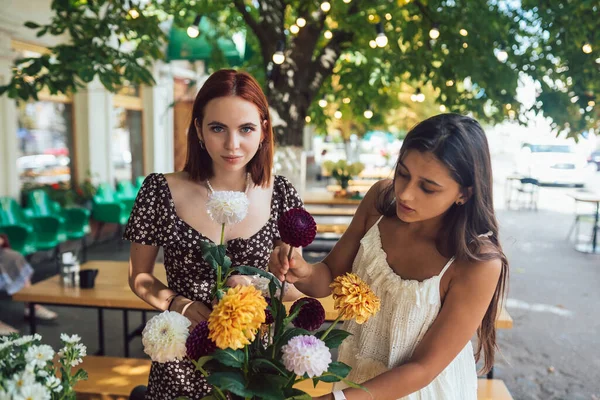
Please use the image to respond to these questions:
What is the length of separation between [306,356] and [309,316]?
149 millimetres

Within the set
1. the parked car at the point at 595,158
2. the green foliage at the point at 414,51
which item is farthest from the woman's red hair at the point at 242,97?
the parked car at the point at 595,158

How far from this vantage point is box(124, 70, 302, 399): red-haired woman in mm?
1426

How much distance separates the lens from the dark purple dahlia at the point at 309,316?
915mm

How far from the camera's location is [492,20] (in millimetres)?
4266

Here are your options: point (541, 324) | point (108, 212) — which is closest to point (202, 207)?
point (541, 324)

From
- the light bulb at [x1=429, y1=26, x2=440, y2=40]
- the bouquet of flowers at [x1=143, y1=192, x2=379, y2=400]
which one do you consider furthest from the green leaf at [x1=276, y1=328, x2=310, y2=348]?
the light bulb at [x1=429, y1=26, x2=440, y2=40]

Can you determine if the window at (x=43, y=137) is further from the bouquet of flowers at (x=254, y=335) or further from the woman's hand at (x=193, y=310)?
the bouquet of flowers at (x=254, y=335)

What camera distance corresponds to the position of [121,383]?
2.62 metres

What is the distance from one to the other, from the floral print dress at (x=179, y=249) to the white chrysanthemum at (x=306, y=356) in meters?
0.75

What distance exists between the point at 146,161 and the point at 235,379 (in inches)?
414

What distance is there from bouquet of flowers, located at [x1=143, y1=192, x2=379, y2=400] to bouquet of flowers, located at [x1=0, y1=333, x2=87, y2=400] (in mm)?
159

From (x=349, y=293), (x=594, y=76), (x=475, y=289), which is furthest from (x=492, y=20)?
(x=349, y=293)

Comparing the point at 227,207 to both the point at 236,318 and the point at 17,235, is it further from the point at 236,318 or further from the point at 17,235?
the point at 17,235

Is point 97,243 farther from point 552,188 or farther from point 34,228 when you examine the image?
point 552,188
